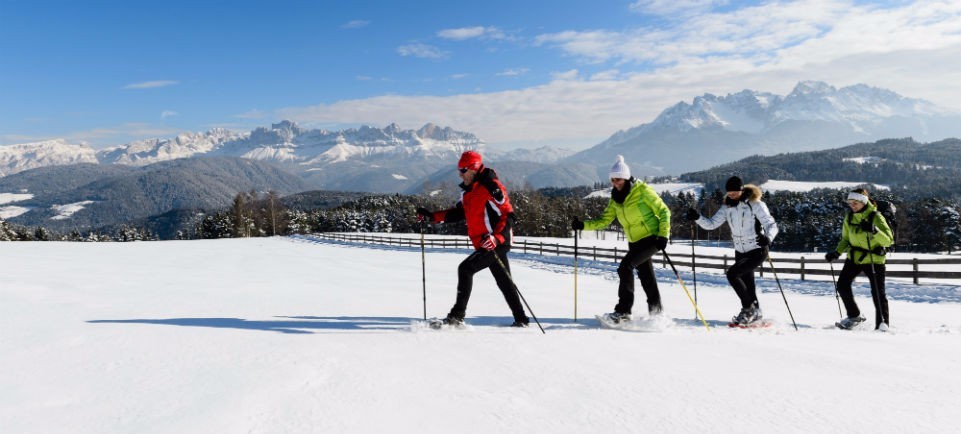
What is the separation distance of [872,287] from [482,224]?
17.1 feet

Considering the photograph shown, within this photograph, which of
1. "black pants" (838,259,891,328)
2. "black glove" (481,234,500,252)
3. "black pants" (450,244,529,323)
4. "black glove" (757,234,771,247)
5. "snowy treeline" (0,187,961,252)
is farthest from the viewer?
"snowy treeline" (0,187,961,252)

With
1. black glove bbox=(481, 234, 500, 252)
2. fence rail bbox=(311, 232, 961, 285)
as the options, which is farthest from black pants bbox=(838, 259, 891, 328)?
black glove bbox=(481, 234, 500, 252)

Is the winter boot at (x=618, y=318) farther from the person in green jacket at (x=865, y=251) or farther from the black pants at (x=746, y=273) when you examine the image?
the person in green jacket at (x=865, y=251)

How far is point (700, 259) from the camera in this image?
25.8 meters

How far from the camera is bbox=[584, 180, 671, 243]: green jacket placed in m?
5.76

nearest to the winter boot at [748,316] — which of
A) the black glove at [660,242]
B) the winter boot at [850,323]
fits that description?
the winter boot at [850,323]

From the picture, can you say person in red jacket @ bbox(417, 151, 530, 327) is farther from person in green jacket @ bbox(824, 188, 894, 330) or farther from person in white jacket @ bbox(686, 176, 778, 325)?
person in green jacket @ bbox(824, 188, 894, 330)

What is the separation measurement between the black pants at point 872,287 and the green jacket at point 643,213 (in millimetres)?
2735

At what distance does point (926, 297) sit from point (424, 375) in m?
14.9

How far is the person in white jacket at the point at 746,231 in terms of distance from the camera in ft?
20.8

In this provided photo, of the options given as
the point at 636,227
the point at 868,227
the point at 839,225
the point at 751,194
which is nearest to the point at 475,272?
the point at 636,227

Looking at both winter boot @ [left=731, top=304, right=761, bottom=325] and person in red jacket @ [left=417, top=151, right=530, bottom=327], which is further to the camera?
winter boot @ [left=731, top=304, right=761, bottom=325]

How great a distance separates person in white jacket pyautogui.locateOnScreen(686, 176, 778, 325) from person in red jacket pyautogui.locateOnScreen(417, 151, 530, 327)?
250 cm

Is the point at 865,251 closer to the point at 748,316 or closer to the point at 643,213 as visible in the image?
the point at 748,316
